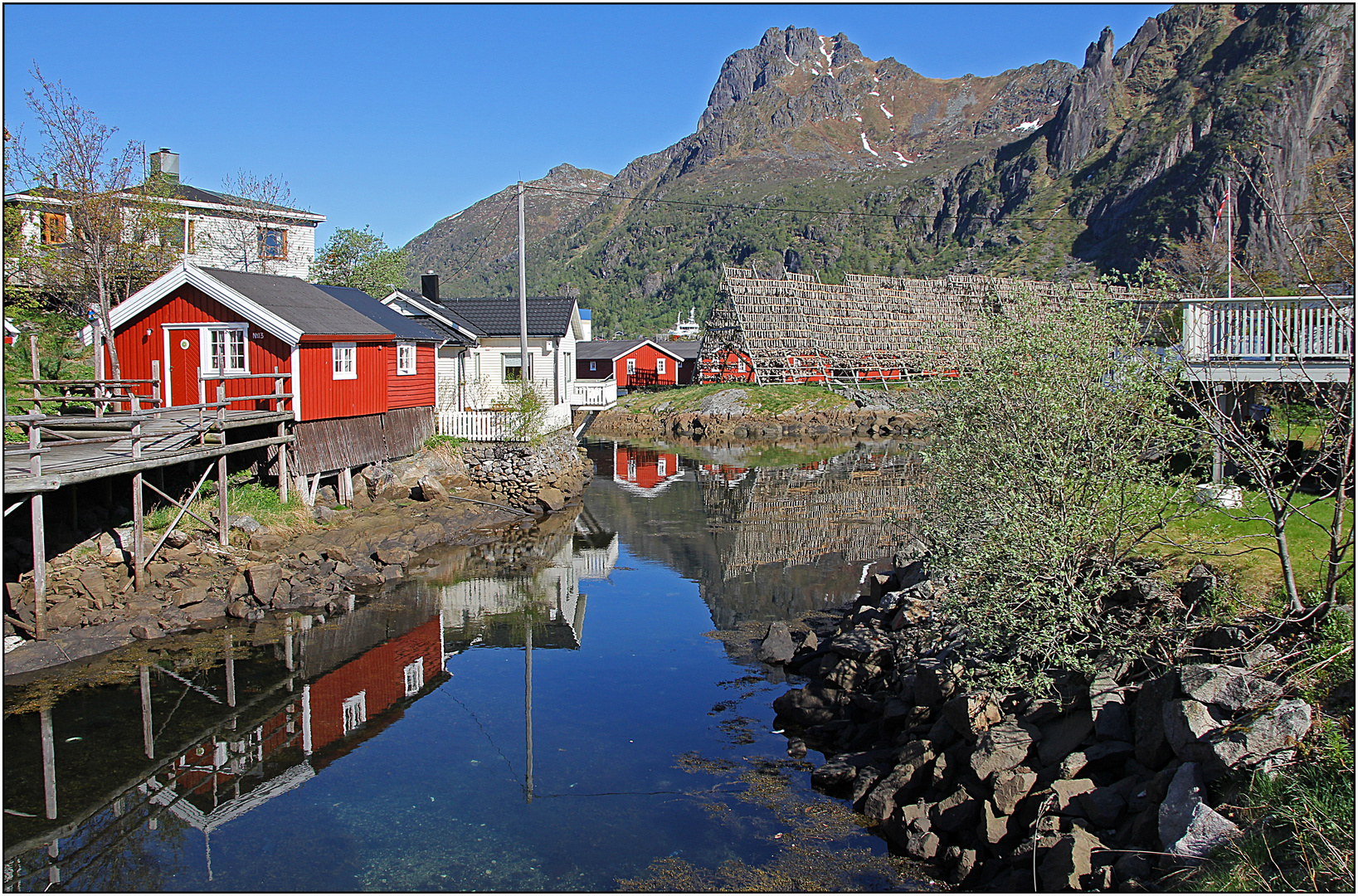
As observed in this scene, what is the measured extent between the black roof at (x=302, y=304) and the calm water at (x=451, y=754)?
24.2 feet

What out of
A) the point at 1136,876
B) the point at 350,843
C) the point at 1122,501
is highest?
the point at 1122,501

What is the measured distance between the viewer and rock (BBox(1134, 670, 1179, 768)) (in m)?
8.40

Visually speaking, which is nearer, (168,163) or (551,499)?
(551,499)

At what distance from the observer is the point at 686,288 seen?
151750 millimetres

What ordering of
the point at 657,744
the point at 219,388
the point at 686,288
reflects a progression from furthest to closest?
the point at 686,288
the point at 219,388
the point at 657,744

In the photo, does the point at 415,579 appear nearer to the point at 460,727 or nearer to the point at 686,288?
Answer: the point at 460,727

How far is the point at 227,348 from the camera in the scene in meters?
22.8

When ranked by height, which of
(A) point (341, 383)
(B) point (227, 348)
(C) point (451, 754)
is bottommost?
(C) point (451, 754)

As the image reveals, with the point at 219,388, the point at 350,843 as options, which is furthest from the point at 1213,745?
the point at 219,388

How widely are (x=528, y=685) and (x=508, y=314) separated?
27827mm

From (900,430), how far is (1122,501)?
4332 cm

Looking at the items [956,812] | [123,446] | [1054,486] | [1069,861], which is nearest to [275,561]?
[123,446]

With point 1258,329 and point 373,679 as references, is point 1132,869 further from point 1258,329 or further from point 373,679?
point 373,679

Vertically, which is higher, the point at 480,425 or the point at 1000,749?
the point at 480,425
